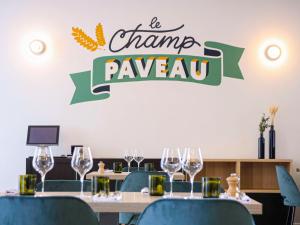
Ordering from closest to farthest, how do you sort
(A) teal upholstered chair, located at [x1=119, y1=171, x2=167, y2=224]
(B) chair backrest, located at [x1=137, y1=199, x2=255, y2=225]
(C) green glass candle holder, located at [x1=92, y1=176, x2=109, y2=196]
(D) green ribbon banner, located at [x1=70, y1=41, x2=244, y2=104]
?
(B) chair backrest, located at [x1=137, y1=199, x2=255, y2=225], (C) green glass candle holder, located at [x1=92, y1=176, x2=109, y2=196], (A) teal upholstered chair, located at [x1=119, y1=171, x2=167, y2=224], (D) green ribbon banner, located at [x1=70, y1=41, x2=244, y2=104]

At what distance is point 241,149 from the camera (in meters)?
6.73

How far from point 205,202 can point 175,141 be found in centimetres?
481

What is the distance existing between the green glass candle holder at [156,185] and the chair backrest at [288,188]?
2698mm

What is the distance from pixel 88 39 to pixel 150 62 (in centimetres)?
86

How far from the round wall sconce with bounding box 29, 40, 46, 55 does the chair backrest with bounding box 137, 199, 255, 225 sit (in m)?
5.15

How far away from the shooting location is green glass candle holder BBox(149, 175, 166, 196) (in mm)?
2820

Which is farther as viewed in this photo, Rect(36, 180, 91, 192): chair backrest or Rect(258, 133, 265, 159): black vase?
Rect(258, 133, 265, 159): black vase

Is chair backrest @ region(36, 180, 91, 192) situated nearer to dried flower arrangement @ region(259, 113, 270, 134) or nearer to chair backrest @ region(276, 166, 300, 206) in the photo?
chair backrest @ region(276, 166, 300, 206)

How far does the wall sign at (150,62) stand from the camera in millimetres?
6777

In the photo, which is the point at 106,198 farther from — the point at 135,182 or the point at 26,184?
the point at 135,182

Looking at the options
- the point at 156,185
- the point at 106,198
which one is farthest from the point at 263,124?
the point at 106,198

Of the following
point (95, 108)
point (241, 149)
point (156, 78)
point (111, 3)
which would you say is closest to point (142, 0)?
point (111, 3)

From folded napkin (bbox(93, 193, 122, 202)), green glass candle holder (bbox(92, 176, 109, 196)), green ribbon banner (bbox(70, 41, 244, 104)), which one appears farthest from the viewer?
green ribbon banner (bbox(70, 41, 244, 104))

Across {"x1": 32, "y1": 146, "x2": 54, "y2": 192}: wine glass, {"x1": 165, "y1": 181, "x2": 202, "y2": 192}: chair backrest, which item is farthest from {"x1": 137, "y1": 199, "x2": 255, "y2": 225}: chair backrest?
{"x1": 165, "y1": 181, "x2": 202, "y2": 192}: chair backrest
